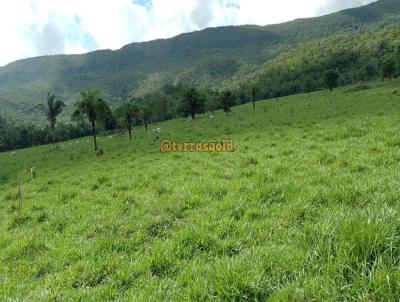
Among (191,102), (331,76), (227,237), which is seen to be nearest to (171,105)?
(191,102)

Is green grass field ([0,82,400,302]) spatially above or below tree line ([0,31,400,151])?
below

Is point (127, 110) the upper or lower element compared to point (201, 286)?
upper

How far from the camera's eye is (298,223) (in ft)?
25.2

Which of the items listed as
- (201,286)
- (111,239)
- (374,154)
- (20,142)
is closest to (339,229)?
(201,286)

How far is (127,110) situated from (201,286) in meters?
91.7

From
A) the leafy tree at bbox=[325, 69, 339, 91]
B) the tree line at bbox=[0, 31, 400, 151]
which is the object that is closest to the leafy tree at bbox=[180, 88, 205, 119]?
the tree line at bbox=[0, 31, 400, 151]

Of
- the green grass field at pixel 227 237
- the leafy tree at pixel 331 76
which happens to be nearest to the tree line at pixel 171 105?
the leafy tree at pixel 331 76

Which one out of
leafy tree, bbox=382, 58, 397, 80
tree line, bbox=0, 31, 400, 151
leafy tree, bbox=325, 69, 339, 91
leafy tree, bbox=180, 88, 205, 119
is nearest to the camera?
tree line, bbox=0, 31, 400, 151

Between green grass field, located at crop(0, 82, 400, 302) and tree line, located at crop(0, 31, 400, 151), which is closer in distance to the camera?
green grass field, located at crop(0, 82, 400, 302)

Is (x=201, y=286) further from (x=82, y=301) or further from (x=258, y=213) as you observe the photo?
(x=258, y=213)

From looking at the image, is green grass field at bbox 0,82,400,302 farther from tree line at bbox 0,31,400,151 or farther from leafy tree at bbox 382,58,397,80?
leafy tree at bbox 382,58,397,80

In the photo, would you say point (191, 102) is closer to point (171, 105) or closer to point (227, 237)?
point (171, 105)

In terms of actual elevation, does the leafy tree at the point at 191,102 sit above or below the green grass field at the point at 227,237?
above

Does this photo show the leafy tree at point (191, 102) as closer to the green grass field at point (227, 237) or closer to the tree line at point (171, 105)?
the tree line at point (171, 105)
